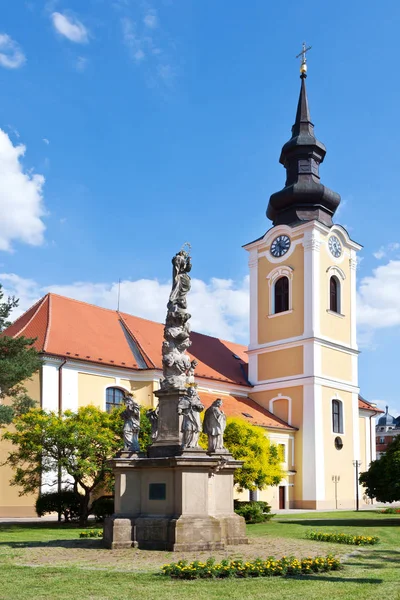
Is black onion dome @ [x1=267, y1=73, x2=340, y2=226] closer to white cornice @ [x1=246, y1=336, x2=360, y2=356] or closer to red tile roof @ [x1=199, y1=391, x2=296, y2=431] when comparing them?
white cornice @ [x1=246, y1=336, x2=360, y2=356]

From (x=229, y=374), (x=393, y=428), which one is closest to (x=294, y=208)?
(x=229, y=374)

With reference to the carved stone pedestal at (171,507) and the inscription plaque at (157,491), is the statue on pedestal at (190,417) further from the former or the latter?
the inscription plaque at (157,491)

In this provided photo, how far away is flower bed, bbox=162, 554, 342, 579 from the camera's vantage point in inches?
409

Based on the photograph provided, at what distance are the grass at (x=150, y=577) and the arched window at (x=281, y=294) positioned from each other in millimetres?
28867

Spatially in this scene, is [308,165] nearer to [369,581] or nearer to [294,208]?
[294,208]

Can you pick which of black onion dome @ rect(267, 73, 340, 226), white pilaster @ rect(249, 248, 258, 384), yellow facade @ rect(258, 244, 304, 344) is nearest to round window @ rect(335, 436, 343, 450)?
white pilaster @ rect(249, 248, 258, 384)

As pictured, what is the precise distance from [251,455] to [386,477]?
7.95 metres

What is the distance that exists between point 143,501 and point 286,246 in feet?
104

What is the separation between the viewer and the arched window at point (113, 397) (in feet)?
119

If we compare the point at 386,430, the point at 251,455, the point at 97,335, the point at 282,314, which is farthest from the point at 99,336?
the point at 386,430

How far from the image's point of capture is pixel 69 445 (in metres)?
25.0

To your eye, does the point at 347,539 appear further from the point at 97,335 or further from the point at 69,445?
the point at 97,335

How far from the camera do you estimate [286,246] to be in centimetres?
4469

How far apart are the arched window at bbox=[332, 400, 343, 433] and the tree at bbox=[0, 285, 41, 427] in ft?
75.8
